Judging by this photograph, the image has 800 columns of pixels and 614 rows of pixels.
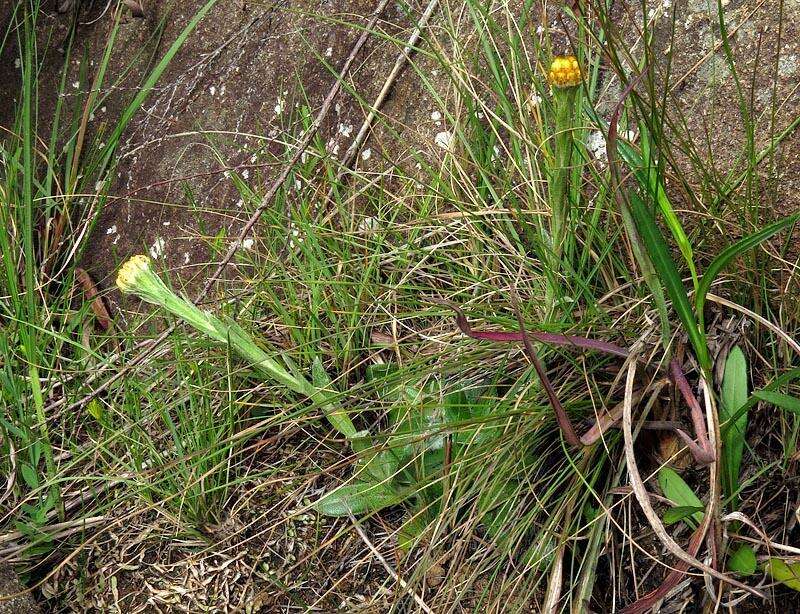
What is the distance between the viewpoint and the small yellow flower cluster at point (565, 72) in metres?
0.92

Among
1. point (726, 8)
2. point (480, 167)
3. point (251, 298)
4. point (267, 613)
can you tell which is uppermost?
point (726, 8)

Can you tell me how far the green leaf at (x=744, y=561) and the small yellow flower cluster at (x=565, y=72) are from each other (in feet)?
1.87

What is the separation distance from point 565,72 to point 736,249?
0.27 m

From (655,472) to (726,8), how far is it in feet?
2.36

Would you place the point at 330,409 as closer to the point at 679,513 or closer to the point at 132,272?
the point at 132,272

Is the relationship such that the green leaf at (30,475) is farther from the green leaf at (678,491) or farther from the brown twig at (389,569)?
the green leaf at (678,491)

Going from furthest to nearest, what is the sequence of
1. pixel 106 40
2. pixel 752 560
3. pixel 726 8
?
pixel 106 40, pixel 726 8, pixel 752 560

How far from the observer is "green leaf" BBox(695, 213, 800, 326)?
90 centimetres

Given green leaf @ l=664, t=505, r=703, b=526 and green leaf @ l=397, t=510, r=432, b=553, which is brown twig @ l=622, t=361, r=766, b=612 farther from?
green leaf @ l=397, t=510, r=432, b=553

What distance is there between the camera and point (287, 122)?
1.62 meters

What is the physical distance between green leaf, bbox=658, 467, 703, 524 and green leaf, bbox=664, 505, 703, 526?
2cm

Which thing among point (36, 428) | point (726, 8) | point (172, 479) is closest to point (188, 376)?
point (172, 479)

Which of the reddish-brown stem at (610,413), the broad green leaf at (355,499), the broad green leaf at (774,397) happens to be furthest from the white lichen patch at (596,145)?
the broad green leaf at (355,499)

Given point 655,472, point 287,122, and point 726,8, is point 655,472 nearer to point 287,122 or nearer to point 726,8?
point 726,8
